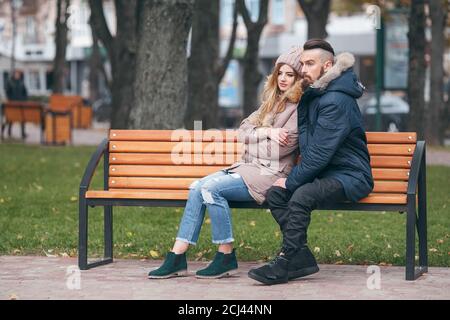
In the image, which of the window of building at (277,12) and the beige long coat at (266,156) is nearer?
the beige long coat at (266,156)

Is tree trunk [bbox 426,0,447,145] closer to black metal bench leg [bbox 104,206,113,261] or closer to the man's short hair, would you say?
black metal bench leg [bbox 104,206,113,261]

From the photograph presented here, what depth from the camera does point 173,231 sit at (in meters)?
10.5

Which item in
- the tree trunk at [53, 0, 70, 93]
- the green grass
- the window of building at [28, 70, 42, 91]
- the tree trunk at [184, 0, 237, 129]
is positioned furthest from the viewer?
the window of building at [28, 70, 42, 91]

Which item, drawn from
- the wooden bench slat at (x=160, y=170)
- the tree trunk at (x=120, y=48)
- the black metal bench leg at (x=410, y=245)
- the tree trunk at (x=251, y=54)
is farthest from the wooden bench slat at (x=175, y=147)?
the tree trunk at (x=251, y=54)

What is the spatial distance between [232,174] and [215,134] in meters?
0.61

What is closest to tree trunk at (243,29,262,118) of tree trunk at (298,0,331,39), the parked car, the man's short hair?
tree trunk at (298,0,331,39)

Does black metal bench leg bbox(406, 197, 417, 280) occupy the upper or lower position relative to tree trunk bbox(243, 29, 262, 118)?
lower

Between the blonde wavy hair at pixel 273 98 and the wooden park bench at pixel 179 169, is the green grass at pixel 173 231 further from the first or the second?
the blonde wavy hair at pixel 273 98

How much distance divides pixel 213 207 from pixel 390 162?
4.06ft

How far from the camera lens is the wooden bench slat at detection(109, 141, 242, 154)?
855 centimetres

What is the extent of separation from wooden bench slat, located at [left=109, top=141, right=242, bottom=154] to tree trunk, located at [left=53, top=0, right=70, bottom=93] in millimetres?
25961

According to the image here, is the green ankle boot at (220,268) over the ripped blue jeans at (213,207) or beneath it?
beneath

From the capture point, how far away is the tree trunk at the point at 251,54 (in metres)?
24.4
